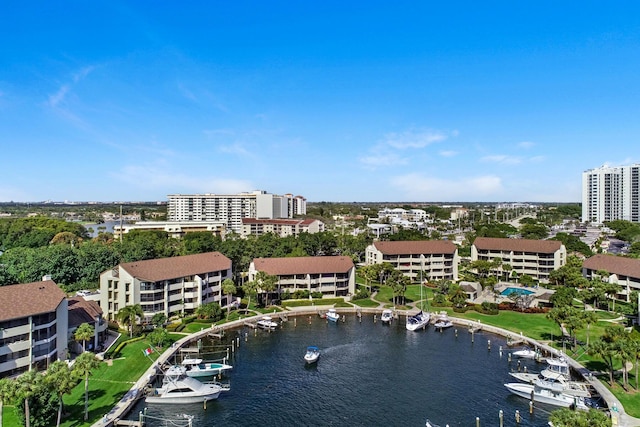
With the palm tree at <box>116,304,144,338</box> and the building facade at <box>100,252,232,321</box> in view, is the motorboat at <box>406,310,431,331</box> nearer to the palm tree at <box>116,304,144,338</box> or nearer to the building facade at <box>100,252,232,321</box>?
the building facade at <box>100,252,232,321</box>

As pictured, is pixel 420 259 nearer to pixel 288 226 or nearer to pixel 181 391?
pixel 181 391

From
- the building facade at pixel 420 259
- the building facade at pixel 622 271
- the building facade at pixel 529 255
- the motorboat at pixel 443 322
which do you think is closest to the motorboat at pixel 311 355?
the motorboat at pixel 443 322

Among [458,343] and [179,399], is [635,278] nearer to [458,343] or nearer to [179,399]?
[458,343]

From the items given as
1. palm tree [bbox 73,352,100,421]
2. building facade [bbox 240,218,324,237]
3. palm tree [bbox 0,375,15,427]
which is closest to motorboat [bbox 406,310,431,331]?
palm tree [bbox 73,352,100,421]

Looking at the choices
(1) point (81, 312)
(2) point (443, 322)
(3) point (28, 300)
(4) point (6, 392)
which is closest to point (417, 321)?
(2) point (443, 322)

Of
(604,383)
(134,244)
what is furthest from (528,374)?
(134,244)
